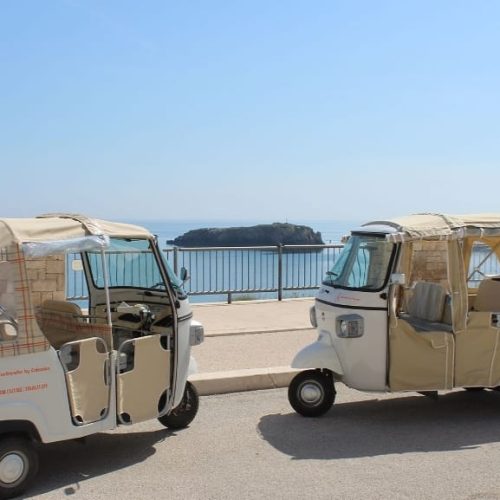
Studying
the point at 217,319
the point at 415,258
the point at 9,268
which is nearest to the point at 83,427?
the point at 9,268

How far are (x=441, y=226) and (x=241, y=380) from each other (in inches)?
114

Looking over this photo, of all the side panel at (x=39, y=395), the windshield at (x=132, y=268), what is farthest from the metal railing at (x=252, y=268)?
the side panel at (x=39, y=395)

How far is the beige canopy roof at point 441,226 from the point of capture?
22.8 feet

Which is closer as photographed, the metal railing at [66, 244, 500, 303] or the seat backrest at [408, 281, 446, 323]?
the seat backrest at [408, 281, 446, 323]

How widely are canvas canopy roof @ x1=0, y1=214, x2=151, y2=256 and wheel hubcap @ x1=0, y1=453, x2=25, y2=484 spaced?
143cm

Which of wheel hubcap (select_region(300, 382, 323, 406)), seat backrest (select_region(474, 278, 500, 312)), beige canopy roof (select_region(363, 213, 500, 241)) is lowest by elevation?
wheel hubcap (select_region(300, 382, 323, 406))

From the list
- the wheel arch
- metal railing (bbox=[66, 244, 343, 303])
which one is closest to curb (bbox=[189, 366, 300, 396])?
the wheel arch

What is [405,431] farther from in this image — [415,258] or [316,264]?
[316,264]

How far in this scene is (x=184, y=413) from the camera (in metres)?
6.92

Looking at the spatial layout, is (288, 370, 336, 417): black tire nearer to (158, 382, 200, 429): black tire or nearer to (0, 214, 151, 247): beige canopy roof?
(158, 382, 200, 429): black tire

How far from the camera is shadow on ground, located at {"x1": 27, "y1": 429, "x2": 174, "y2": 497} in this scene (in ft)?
18.1

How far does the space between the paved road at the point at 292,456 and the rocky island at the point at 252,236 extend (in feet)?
29.3

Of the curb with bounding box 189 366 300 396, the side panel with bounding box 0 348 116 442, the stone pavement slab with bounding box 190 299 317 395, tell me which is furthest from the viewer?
the stone pavement slab with bounding box 190 299 317 395

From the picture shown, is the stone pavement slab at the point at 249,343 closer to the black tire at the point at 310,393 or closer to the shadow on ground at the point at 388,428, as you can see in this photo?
the shadow on ground at the point at 388,428
